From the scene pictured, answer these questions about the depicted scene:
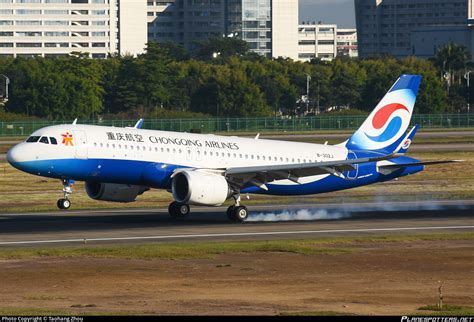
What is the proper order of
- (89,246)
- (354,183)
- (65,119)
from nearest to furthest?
(89,246) → (354,183) → (65,119)

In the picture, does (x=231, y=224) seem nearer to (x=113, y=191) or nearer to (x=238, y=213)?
(x=238, y=213)

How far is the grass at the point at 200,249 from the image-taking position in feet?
139

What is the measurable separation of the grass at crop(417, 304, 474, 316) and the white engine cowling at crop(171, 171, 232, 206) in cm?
2172

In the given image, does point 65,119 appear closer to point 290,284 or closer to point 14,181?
point 14,181

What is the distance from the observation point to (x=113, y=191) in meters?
55.2

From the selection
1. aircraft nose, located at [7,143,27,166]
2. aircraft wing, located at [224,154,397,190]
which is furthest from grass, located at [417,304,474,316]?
aircraft nose, located at [7,143,27,166]

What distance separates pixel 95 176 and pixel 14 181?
30.3 meters

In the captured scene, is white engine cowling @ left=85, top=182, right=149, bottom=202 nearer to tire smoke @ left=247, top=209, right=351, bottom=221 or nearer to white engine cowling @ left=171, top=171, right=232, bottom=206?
white engine cowling @ left=171, top=171, right=232, bottom=206

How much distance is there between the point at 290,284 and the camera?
118ft

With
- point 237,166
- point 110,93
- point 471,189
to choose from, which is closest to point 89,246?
point 237,166

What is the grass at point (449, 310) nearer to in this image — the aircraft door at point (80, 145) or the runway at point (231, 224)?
the runway at point (231, 224)

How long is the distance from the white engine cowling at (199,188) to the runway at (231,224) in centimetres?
124

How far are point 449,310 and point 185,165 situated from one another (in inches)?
1007

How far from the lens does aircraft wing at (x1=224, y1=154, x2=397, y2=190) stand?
54.0 meters
